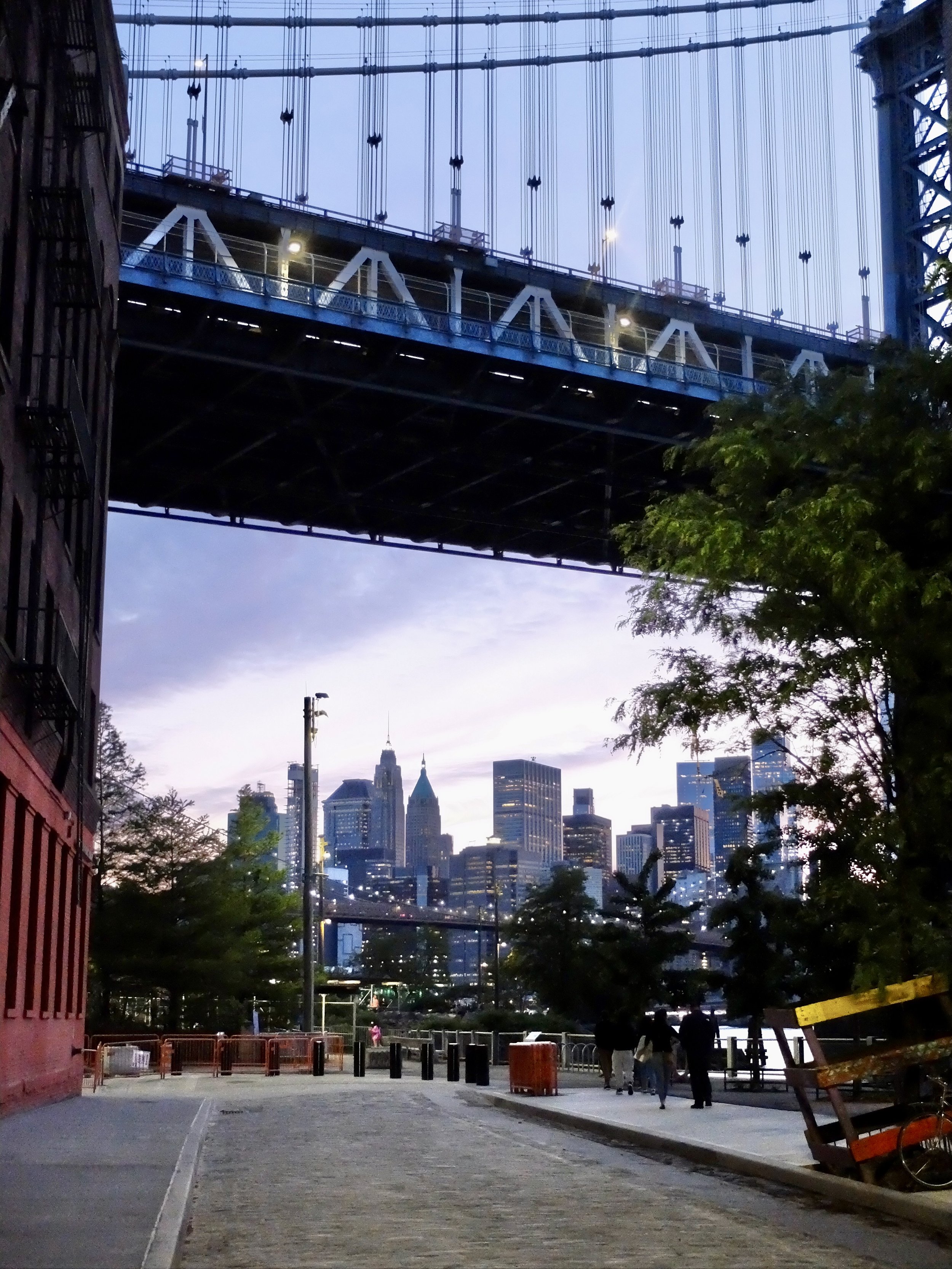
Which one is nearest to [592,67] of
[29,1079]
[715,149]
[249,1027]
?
[715,149]

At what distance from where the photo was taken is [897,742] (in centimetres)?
1513

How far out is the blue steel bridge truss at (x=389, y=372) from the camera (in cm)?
4909

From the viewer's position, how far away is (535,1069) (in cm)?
2850

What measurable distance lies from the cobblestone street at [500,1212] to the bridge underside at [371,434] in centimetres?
3346

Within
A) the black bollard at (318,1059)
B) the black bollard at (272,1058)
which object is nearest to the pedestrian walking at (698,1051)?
the black bollard at (318,1059)

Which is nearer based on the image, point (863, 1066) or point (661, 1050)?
point (863, 1066)

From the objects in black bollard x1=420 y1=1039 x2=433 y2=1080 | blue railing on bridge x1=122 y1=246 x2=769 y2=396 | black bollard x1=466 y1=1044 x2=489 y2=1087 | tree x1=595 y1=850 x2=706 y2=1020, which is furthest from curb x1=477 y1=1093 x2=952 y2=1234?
tree x1=595 y1=850 x2=706 y2=1020

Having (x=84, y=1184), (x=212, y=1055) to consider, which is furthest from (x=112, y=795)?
(x=84, y=1184)

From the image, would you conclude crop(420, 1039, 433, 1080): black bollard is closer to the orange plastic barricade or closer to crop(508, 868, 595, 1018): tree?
the orange plastic barricade

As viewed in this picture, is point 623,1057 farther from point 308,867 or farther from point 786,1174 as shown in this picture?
point 308,867

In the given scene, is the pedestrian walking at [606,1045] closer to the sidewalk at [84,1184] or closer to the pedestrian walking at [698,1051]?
the pedestrian walking at [698,1051]

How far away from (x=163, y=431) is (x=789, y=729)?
4390 cm

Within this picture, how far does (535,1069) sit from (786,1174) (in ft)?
47.8

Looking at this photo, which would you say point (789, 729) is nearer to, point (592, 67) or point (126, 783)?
point (126, 783)
